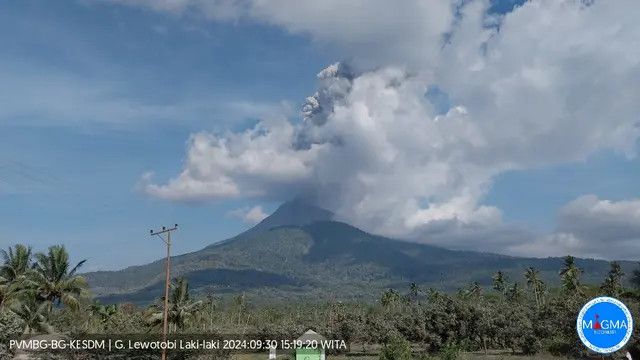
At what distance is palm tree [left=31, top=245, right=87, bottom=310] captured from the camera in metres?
63.1

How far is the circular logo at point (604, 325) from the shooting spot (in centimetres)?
604

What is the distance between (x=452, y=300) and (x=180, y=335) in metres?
47.6

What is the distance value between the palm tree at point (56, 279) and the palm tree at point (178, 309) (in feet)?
29.0

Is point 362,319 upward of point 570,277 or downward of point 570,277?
downward

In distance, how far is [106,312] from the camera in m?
101

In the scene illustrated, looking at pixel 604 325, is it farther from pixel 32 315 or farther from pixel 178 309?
pixel 178 309

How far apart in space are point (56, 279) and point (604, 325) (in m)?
66.3

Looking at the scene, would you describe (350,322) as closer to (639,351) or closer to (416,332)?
(416,332)

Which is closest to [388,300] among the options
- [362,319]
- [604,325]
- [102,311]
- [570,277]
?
[570,277]

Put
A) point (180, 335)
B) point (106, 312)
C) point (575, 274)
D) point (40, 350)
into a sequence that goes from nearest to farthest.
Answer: point (40, 350)
point (180, 335)
point (106, 312)
point (575, 274)

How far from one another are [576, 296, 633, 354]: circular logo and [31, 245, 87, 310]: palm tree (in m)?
65.2

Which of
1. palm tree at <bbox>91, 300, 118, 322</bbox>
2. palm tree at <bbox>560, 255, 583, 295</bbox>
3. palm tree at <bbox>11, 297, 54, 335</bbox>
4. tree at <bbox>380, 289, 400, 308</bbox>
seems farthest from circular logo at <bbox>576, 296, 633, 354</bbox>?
tree at <bbox>380, 289, 400, 308</bbox>

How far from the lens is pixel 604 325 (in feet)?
20.0

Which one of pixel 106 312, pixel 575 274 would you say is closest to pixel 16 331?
pixel 106 312
